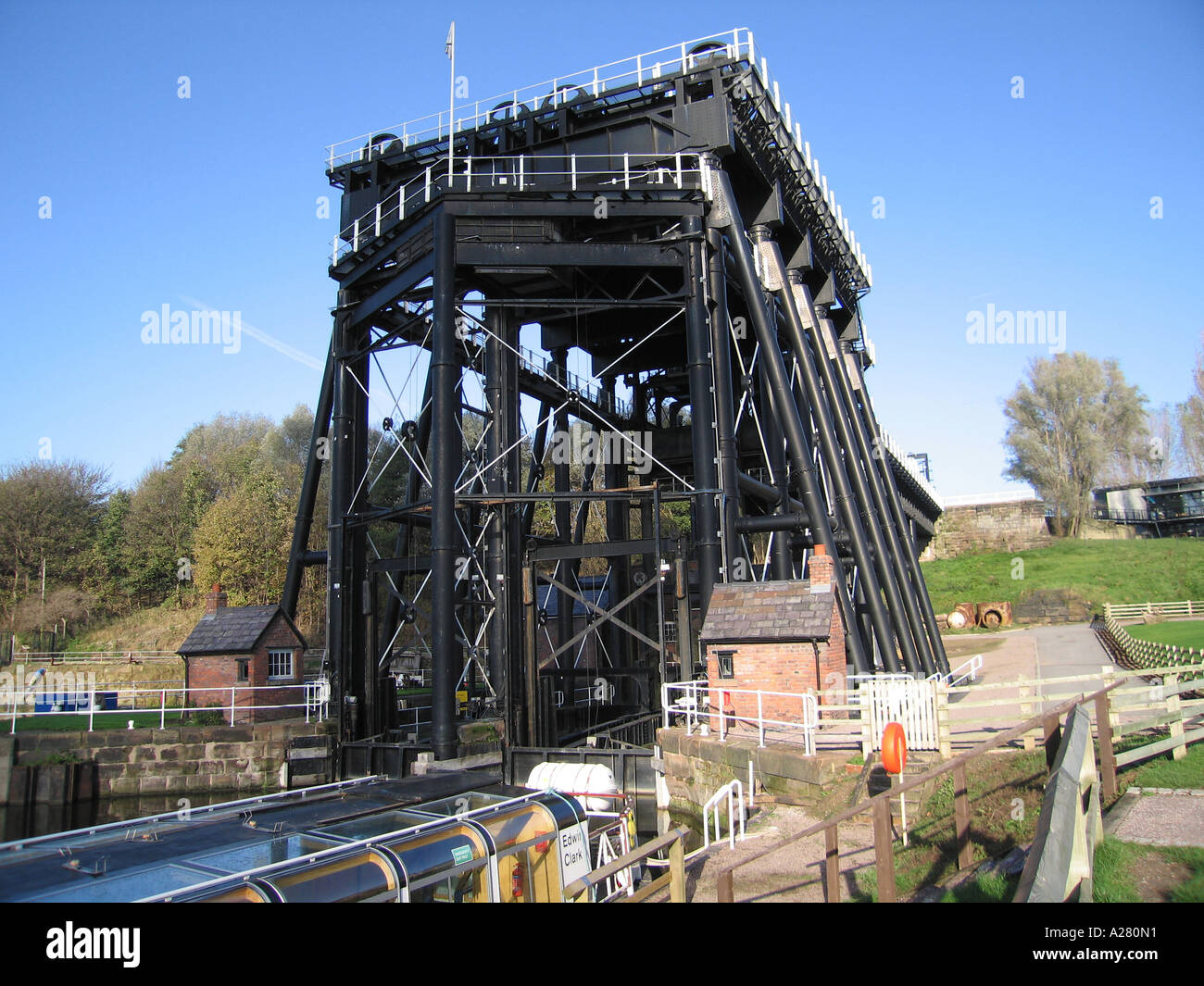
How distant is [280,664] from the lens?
81.7ft

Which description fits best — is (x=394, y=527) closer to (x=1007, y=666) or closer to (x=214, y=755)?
(x=214, y=755)

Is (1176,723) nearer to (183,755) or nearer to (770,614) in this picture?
(770,614)

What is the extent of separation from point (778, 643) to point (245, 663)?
16.2 m

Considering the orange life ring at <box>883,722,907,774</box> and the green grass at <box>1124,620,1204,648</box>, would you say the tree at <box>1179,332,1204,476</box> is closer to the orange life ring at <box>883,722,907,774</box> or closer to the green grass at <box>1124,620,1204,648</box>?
the green grass at <box>1124,620,1204,648</box>

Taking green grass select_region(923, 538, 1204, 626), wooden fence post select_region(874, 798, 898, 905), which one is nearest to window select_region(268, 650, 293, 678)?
wooden fence post select_region(874, 798, 898, 905)

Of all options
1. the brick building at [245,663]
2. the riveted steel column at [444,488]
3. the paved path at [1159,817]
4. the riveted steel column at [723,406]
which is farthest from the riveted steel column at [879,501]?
the brick building at [245,663]

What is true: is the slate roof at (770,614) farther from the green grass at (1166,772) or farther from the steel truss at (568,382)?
the green grass at (1166,772)

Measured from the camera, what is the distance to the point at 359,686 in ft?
75.4

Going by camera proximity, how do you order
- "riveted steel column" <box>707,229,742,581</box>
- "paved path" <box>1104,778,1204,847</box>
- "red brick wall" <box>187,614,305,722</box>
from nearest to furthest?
"paved path" <box>1104,778,1204,847</box> < "riveted steel column" <box>707,229,742,581</box> < "red brick wall" <box>187,614,305,722</box>

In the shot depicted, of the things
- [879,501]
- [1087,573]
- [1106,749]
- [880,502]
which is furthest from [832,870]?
[1087,573]

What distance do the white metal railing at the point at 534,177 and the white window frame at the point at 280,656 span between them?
38.8ft

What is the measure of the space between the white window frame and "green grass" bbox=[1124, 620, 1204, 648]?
27091 mm

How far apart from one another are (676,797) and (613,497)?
7.12m

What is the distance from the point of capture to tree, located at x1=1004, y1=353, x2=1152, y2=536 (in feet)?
235
